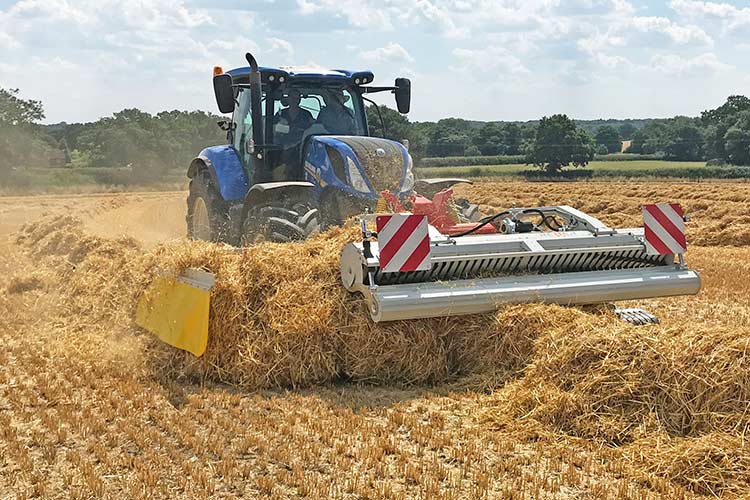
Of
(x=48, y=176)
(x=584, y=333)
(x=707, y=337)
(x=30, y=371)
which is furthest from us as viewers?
(x=48, y=176)

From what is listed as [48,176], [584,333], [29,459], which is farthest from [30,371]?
[48,176]

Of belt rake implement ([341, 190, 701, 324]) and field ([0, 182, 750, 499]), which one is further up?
belt rake implement ([341, 190, 701, 324])

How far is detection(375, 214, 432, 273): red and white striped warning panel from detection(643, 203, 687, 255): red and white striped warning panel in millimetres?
1959

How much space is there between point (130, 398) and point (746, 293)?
718cm

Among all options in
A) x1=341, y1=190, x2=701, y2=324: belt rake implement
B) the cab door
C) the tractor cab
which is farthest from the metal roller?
the cab door

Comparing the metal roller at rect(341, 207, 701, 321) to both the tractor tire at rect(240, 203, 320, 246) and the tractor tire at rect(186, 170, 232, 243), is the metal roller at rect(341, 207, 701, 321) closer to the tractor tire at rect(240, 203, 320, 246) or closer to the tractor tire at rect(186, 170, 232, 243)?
the tractor tire at rect(240, 203, 320, 246)

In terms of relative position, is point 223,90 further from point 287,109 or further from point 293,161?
point 293,161

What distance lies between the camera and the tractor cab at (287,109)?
765cm

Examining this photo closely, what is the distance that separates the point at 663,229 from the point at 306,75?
391cm

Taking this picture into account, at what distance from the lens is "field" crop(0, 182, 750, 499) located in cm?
373

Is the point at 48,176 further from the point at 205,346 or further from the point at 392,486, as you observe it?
the point at 392,486

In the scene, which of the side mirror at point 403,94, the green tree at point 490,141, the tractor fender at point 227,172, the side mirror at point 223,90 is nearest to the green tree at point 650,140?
the green tree at point 490,141

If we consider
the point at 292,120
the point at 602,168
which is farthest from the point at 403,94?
the point at 602,168

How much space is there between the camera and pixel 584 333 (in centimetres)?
488
